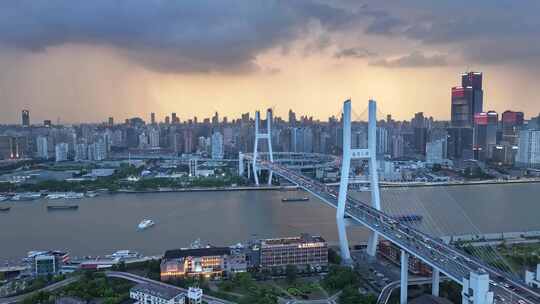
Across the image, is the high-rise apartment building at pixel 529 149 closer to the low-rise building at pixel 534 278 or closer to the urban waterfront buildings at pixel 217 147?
the urban waterfront buildings at pixel 217 147

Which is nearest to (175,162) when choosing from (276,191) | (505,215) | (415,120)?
(276,191)

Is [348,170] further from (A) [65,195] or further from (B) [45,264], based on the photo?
(A) [65,195]

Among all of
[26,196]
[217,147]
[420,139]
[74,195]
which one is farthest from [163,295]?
[420,139]

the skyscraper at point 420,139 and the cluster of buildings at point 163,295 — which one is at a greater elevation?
the skyscraper at point 420,139

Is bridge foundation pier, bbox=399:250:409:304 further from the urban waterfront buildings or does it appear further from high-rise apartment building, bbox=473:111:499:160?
high-rise apartment building, bbox=473:111:499:160

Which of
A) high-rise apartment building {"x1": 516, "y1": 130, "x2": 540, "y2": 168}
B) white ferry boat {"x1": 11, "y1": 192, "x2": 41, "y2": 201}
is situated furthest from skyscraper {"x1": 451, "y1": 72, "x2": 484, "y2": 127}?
white ferry boat {"x1": 11, "y1": 192, "x2": 41, "y2": 201}

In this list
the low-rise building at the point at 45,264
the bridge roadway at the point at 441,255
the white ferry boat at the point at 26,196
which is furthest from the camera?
the white ferry boat at the point at 26,196

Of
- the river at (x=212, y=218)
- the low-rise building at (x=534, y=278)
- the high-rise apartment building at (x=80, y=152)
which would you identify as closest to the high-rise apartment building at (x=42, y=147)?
the high-rise apartment building at (x=80, y=152)
